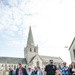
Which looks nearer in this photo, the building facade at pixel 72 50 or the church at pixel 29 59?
the building facade at pixel 72 50

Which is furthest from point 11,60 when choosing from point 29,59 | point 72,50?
point 72,50

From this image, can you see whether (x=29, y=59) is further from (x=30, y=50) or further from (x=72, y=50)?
(x=72, y=50)

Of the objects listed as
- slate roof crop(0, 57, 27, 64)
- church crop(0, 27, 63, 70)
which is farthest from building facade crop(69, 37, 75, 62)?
slate roof crop(0, 57, 27, 64)

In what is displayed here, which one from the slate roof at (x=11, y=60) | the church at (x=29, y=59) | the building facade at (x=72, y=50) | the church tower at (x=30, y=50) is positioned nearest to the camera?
the building facade at (x=72, y=50)

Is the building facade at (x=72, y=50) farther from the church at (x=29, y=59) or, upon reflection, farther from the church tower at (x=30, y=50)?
the church tower at (x=30, y=50)

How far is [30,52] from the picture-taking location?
279 feet

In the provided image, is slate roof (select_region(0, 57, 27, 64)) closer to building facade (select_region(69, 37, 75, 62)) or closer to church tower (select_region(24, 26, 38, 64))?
church tower (select_region(24, 26, 38, 64))

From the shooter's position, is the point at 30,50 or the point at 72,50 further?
the point at 30,50

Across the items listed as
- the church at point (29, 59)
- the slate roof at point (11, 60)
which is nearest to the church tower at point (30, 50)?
the church at point (29, 59)

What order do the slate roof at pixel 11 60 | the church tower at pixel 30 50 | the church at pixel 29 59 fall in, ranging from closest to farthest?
the church at pixel 29 59 → the church tower at pixel 30 50 → the slate roof at pixel 11 60

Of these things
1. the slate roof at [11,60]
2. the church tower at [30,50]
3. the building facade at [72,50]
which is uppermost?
the church tower at [30,50]

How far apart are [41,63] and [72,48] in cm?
5690

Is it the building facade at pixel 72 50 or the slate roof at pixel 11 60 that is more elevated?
the slate roof at pixel 11 60

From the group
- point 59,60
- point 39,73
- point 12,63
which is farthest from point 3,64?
point 39,73
